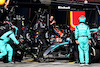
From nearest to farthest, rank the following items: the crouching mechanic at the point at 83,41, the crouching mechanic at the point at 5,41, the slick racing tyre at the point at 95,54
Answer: the crouching mechanic at the point at 83,41
the crouching mechanic at the point at 5,41
the slick racing tyre at the point at 95,54

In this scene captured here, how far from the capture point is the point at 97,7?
33.7 ft

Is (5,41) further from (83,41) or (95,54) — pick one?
(95,54)

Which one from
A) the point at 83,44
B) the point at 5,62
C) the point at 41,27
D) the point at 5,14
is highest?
the point at 5,14

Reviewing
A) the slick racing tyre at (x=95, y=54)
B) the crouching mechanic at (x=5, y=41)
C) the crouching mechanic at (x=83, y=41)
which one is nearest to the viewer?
the crouching mechanic at (x=83, y=41)

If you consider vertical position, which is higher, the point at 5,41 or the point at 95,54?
the point at 5,41

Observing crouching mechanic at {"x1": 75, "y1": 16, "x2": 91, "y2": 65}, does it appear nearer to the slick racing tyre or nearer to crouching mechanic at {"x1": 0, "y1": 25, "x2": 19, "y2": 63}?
the slick racing tyre

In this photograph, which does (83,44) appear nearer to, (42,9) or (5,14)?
(42,9)

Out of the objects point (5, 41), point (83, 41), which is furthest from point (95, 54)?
point (5, 41)

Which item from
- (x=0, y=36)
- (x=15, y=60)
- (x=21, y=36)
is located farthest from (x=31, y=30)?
(x=0, y=36)

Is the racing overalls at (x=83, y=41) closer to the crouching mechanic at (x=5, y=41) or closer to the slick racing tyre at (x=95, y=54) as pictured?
the slick racing tyre at (x=95, y=54)

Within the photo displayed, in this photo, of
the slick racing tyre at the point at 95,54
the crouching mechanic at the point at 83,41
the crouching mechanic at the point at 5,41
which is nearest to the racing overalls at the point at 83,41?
the crouching mechanic at the point at 83,41

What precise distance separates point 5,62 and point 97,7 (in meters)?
4.78

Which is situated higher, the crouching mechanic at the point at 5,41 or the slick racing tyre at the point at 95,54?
the crouching mechanic at the point at 5,41

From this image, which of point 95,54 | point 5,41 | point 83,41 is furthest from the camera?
point 95,54
